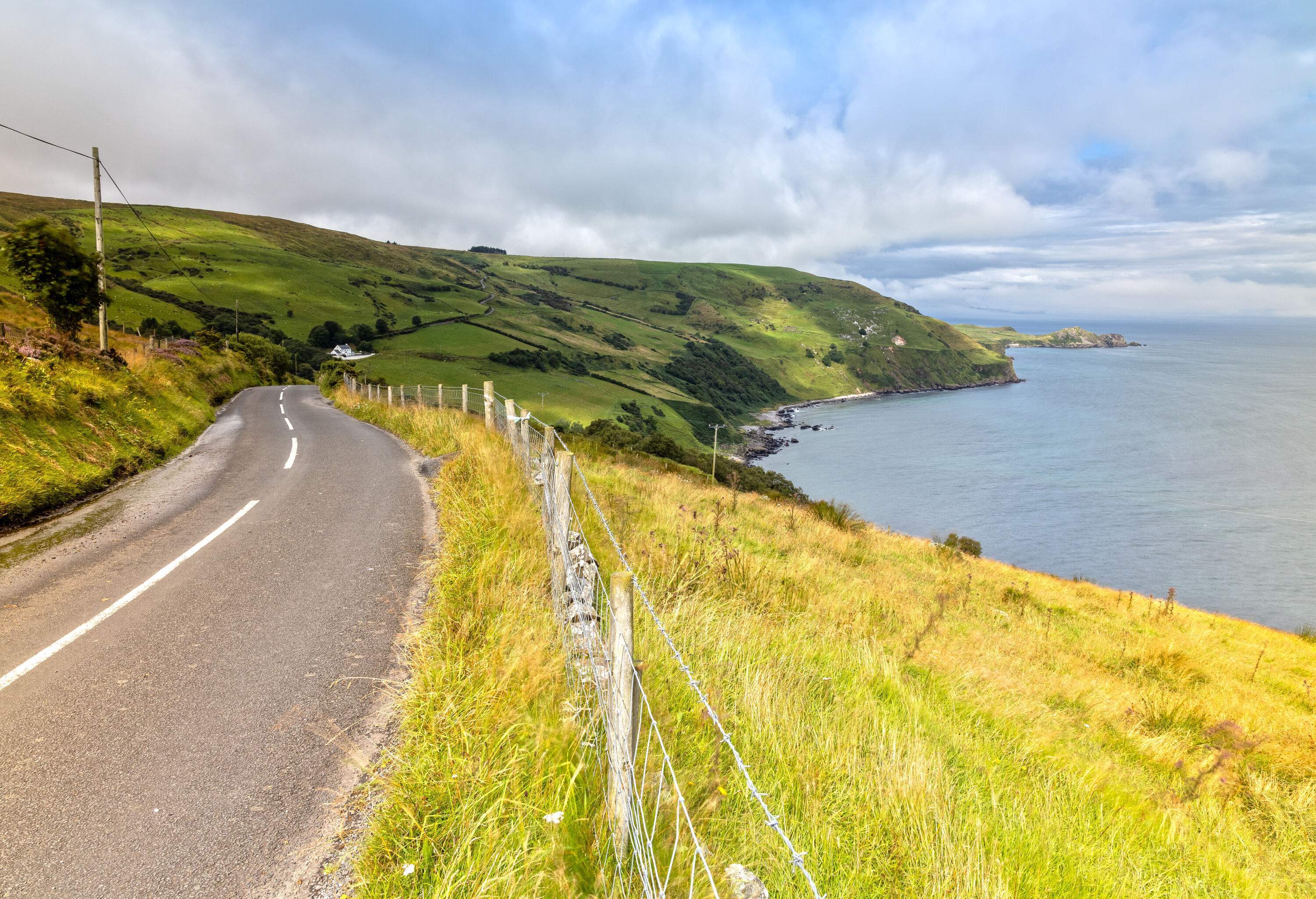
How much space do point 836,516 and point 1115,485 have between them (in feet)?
272

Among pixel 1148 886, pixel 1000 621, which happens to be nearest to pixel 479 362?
pixel 1000 621

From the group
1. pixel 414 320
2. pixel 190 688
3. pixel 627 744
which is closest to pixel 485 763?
pixel 627 744

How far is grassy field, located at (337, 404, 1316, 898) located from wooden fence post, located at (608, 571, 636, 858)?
34cm

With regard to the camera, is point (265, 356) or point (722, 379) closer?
point (265, 356)

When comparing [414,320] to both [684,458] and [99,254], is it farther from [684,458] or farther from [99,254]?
[99,254]

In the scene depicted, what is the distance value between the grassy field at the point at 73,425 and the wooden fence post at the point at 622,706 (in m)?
10.3

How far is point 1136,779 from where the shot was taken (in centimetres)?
589

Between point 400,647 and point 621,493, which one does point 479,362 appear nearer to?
point 621,493

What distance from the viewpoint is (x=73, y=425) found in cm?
1190

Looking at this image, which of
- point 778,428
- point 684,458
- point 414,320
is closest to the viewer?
point 684,458

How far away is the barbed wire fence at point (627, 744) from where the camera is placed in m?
2.67

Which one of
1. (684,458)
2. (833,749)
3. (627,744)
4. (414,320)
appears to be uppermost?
(414,320)

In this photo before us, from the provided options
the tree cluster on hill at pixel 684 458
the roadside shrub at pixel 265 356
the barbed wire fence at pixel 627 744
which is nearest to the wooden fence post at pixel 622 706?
the barbed wire fence at pixel 627 744

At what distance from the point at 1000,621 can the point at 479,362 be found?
98214mm
